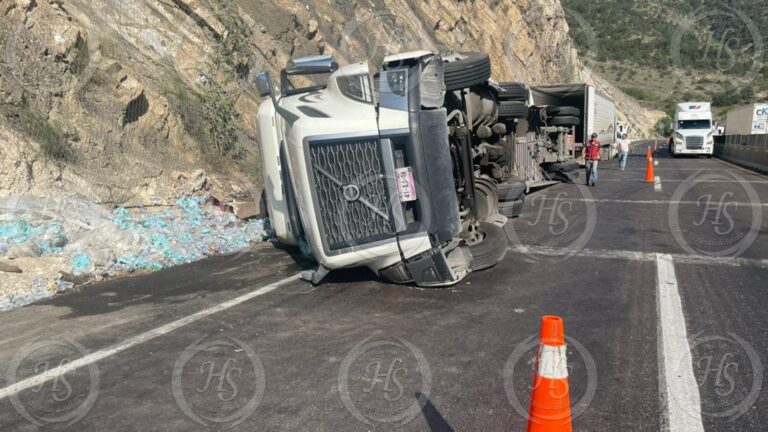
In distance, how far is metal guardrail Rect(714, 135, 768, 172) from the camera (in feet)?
75.8

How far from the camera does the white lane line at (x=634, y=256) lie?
6.91 metres

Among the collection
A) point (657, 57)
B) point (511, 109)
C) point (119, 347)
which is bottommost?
point (119, 347)

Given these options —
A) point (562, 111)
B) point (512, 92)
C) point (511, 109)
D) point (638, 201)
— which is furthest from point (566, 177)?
point (511, 109)

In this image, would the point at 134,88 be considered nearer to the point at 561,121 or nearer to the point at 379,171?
the point at 379,171

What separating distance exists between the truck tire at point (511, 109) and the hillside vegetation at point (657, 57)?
77840 mm

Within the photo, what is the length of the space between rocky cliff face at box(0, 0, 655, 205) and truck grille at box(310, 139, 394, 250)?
5527mm

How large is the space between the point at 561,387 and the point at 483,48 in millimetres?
37632

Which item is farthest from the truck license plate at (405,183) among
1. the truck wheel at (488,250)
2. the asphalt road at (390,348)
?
the truck wheel at (488,250)

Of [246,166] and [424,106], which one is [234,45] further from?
[424,106]

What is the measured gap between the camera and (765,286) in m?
5.86

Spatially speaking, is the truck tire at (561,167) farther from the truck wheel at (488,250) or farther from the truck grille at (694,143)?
the truck grille at (694,143)

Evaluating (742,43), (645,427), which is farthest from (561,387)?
(742,43)

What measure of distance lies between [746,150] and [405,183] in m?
26.8

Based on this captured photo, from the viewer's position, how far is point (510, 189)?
10.4 m
